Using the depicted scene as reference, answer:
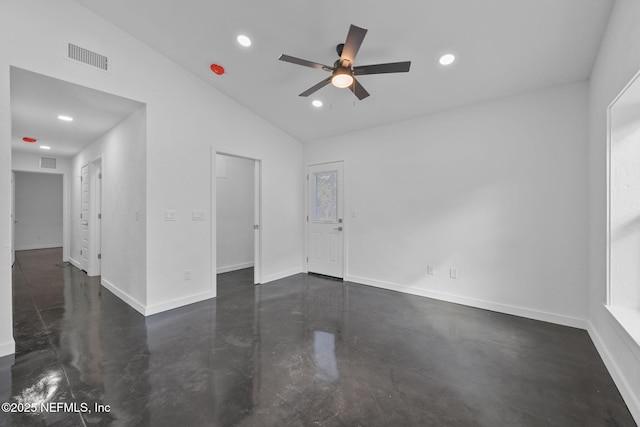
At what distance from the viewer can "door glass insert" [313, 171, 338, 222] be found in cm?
484

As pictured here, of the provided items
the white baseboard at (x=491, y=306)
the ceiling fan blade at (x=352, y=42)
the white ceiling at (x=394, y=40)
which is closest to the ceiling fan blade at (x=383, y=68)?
the ceiling fan blade at (x=352, y=42)

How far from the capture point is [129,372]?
6.77ft

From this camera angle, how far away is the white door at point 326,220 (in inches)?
187

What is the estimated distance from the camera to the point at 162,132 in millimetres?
3299

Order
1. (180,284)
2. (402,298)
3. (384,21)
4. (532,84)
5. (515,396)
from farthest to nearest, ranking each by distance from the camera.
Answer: (402,298)
(180,284)
(532,84)
(384,21)
(515,396)

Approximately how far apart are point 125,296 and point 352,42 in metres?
4.16

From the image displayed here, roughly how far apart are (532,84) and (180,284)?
4.88 metres

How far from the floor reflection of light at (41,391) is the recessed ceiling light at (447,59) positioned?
170 inches

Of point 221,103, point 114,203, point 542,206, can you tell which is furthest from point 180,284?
point 542,206

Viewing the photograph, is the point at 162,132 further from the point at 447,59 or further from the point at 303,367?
the point at 447,59

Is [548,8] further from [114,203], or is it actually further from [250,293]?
[114,203]

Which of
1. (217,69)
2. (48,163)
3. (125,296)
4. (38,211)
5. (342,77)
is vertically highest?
A: (217,69)

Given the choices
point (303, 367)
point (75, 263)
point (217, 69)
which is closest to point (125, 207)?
point (217, 69)

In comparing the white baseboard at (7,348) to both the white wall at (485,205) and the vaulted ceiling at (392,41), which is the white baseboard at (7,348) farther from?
the white wall at (485,205)
